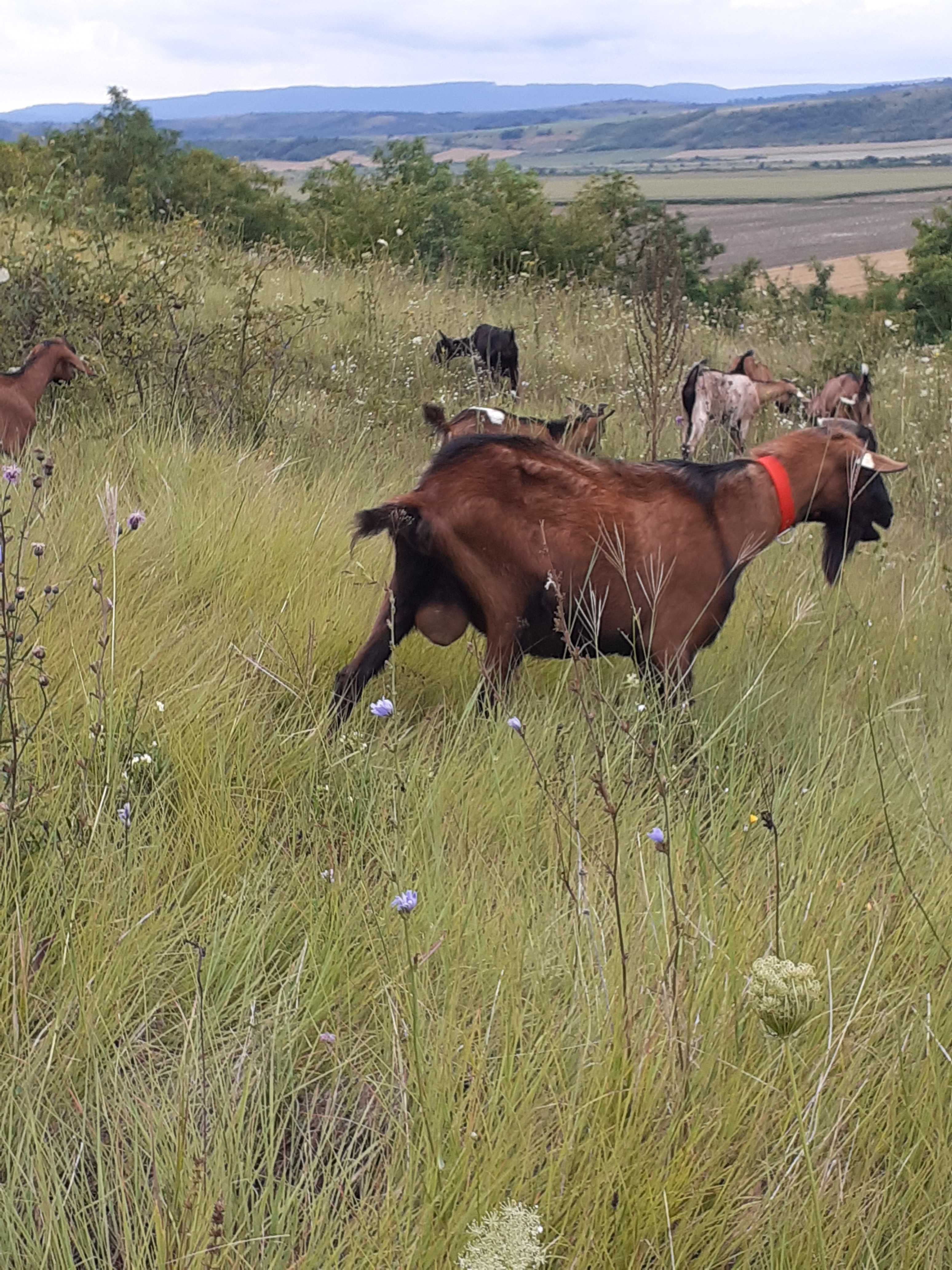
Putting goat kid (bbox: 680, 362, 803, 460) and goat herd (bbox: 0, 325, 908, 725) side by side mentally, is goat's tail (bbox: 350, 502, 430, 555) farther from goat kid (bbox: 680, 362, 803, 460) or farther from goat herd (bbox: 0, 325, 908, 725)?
goat kid (bbox: 680, 362, 803, 460)

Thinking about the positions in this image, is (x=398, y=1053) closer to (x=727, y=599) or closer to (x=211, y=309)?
(x=727, y=599)

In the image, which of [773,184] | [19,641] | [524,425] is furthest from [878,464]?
[773,184]

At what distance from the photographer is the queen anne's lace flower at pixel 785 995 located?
1229mm

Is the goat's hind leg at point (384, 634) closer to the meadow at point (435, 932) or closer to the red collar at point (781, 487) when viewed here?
the meadow at point (435, 932)

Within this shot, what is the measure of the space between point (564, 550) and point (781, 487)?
85cm

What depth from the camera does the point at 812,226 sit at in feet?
186

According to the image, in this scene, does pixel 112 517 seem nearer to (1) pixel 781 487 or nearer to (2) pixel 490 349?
(1) pixel 781 487

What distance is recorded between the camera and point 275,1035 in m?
1.86

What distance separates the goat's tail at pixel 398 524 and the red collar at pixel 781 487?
1.16 meters

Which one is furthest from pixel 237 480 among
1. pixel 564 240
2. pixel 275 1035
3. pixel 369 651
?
pixel 564 240

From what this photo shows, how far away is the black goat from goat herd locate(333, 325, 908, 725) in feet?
15.6

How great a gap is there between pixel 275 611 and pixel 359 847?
134 centimetres

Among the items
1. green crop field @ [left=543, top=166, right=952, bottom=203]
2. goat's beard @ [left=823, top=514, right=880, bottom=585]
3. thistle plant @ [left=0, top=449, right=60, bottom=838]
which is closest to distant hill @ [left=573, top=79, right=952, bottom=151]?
green crop field @ [left=543, top=166, right=952, bottom=203]

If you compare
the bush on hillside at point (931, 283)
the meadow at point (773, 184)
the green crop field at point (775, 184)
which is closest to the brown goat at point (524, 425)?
the bush on hillside at point (931, 283)
